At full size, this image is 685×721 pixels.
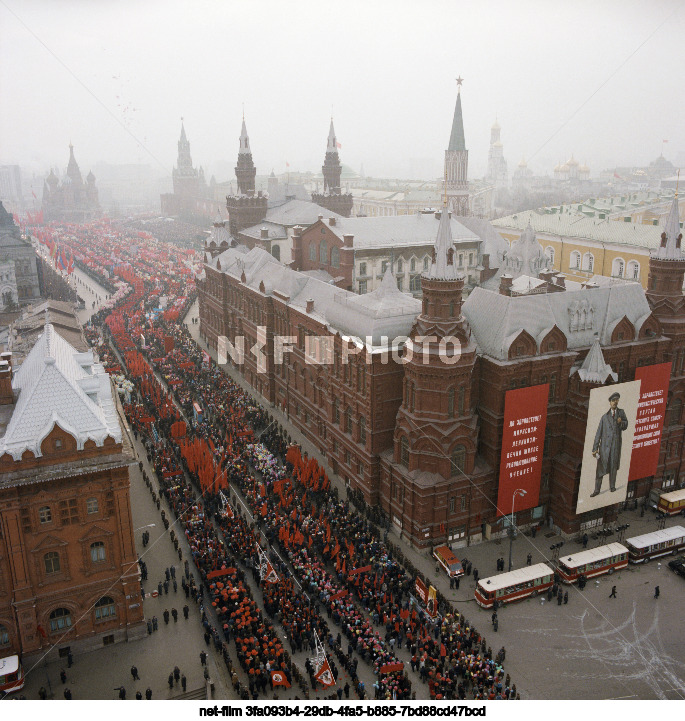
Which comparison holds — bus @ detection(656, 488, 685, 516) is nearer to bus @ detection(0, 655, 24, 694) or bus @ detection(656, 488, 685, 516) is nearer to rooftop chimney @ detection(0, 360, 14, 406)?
bus @ detection(0, 655, 24, 694)

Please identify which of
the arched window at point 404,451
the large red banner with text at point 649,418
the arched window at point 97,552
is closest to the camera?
the arched window at point 97,552

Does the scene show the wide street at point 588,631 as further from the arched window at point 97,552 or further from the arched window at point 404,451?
the arched window at point 97,552

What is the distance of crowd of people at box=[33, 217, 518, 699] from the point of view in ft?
87.7

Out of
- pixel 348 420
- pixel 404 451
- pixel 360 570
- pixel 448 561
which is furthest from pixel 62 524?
pixel 348 420

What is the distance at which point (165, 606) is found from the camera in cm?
3156

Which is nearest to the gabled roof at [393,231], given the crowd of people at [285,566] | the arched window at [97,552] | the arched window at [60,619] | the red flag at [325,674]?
the crowd of people at [285,566]

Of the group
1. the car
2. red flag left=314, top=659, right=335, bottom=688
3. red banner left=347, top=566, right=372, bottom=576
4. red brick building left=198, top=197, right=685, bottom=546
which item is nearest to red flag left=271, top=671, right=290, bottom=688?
red flag left=314, top=659, right=335, bottom=688

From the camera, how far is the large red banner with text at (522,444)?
116 ft

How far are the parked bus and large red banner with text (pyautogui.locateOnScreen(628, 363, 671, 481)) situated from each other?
13.3 meters

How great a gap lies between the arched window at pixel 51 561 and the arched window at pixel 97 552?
A: 1372 mm

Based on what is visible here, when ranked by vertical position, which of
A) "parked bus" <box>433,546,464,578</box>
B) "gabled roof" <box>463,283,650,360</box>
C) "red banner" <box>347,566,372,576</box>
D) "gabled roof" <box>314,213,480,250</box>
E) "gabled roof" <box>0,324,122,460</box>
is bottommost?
"parked bus" <box>433,546,464,578</box>

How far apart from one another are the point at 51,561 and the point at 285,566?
11300 millimetres

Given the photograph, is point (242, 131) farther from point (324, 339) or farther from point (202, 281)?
point (324, 339)

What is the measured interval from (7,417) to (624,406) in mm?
32127
